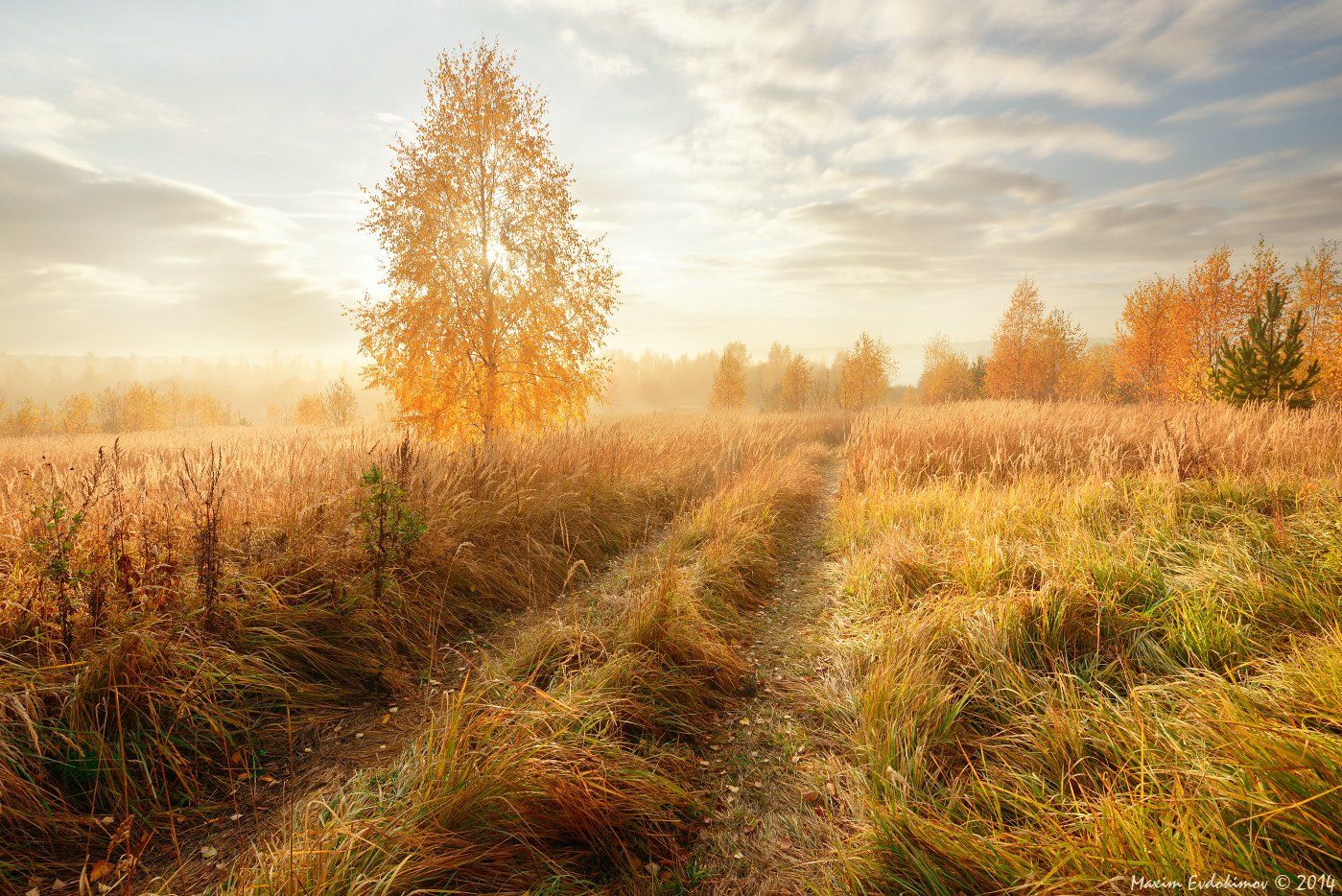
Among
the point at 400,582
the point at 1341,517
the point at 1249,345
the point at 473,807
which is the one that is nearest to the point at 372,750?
the point at 473,807

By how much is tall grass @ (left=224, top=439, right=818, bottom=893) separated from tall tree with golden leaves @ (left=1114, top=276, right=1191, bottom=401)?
36807 millimetres

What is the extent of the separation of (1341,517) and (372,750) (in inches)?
254

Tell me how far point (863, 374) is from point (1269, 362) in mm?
30944

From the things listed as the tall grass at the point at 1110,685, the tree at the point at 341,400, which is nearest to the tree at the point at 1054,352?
the tall grass at the point at 1110,685

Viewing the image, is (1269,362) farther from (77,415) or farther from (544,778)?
(77,415)

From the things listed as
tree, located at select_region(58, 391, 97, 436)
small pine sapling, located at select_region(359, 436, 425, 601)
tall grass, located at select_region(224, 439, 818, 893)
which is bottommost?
tall grass, located at select_region(224, 439, 818, 893)

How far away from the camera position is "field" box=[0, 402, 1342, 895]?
1.80m

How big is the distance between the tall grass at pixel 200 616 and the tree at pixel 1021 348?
127 ft

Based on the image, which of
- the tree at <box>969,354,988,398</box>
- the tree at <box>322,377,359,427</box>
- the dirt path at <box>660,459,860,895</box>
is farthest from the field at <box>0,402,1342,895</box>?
the tree at <box>969,354,988,398</box>

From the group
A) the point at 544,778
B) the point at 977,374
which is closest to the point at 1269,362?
the point at 544,778

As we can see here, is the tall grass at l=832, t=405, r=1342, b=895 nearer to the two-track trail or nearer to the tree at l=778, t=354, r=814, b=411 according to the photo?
the two-track trail

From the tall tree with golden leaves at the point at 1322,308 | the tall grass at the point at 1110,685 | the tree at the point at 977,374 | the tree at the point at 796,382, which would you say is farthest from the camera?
the tree at the point at 977,374

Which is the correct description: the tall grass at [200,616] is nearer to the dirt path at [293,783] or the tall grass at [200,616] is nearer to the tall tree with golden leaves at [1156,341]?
the dirt path at [293,783]

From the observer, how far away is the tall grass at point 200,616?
2.29 metres
